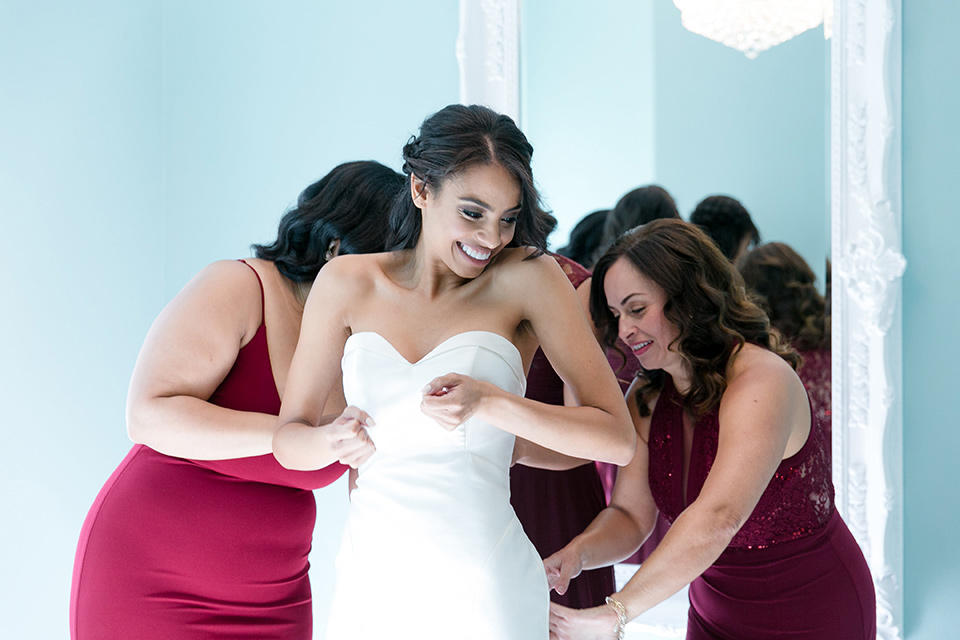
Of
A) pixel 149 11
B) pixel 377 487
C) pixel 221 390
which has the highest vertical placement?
pixel 149 11

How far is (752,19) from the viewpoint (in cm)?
224

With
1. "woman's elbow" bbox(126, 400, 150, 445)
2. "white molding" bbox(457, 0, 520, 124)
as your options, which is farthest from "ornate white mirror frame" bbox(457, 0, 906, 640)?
"woman's elbow" bbox(126, 400, 150, 445)

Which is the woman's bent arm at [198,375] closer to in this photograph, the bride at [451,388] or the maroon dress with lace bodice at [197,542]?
the maroon dress with lace bodice at [197,542]

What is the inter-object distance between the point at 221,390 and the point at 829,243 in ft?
5.17

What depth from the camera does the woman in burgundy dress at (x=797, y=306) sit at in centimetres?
218

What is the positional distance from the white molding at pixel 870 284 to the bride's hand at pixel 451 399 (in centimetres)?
134

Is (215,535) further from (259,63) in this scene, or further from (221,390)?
(259,63)

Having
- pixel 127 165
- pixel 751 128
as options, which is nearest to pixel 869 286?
pixel 751 128

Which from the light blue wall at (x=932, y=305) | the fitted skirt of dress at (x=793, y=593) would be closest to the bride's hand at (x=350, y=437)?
the fitted skirt of dress at (x=793, y=593)

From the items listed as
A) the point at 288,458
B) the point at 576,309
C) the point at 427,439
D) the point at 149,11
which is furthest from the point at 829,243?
the point at 149,11

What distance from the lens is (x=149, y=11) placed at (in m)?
2.82

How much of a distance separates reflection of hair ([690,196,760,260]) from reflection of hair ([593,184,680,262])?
9 centimetres

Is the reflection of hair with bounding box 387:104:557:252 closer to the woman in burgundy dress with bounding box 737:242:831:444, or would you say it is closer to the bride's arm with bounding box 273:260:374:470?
the bride's arm with bounding box 273:260:374:470
